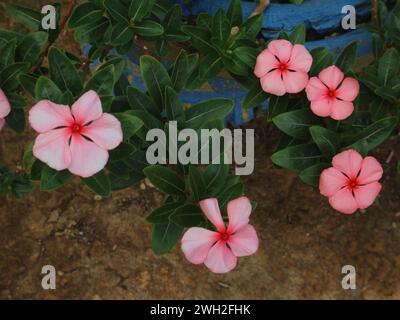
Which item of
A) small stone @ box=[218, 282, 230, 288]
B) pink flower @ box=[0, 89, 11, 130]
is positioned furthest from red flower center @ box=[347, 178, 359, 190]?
small stone @ box=[218, 282, 230, 288]

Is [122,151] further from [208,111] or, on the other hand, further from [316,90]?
[316,90]

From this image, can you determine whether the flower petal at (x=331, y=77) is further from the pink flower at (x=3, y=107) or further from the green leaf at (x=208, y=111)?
the pink flower at (x=3, y=107)

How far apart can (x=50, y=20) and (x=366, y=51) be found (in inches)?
41.4

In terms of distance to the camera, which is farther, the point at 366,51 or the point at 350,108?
the point at 366,51

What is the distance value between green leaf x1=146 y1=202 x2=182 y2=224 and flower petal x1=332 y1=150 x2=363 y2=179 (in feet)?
1.29

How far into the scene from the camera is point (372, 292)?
2.31 metres

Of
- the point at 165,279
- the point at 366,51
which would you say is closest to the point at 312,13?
the point at 366,51

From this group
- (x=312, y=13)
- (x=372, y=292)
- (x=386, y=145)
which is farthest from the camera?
(x=386, y=145)

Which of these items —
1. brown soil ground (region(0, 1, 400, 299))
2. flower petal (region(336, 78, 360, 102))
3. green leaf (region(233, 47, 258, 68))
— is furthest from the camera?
brown soil ground (region(0, 1, 400, 299))

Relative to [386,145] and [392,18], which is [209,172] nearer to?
[392,18]

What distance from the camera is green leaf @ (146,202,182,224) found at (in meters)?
1.50

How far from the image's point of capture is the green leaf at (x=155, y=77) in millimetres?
1562

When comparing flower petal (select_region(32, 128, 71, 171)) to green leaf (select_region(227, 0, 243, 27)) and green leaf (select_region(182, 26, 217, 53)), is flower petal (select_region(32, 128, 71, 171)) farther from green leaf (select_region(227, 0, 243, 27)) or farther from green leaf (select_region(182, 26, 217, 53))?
green leaf (select_region(227, 0, 243, 27))

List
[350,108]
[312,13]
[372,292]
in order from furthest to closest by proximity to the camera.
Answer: [372,292], [312,13], [350,108]
